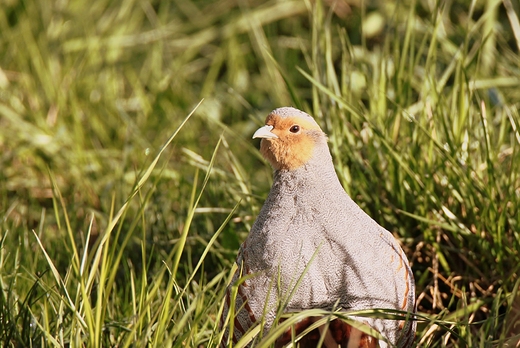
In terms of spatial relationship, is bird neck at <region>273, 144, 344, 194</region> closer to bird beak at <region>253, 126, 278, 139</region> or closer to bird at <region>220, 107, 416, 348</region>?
bird at <region>220, 107, 416, 348</region>

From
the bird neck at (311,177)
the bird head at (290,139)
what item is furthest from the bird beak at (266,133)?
the bird neck at (311,177)

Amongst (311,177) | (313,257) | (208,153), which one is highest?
(311,177)

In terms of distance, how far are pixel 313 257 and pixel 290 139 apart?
413mm

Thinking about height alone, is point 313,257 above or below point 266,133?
below

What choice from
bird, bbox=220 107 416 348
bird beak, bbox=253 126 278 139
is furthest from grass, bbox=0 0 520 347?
bird beak, bbox=253 126 278 139

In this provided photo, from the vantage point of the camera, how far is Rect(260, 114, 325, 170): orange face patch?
2391mm

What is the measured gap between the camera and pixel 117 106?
170 inches

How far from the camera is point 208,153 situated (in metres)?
3.90

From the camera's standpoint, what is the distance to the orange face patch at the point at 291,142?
239 centimetres

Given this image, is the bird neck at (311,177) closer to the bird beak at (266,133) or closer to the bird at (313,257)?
the bird at (313,257)

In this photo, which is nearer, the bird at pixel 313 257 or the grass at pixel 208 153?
the bird at pixel 313 257

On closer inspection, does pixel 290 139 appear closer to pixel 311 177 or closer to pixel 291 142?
pixel 291 142

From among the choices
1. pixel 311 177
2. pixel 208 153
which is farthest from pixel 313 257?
pixel 208 153

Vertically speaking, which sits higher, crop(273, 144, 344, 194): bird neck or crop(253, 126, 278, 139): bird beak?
crop(253, 126, 278, 139): bird beak
